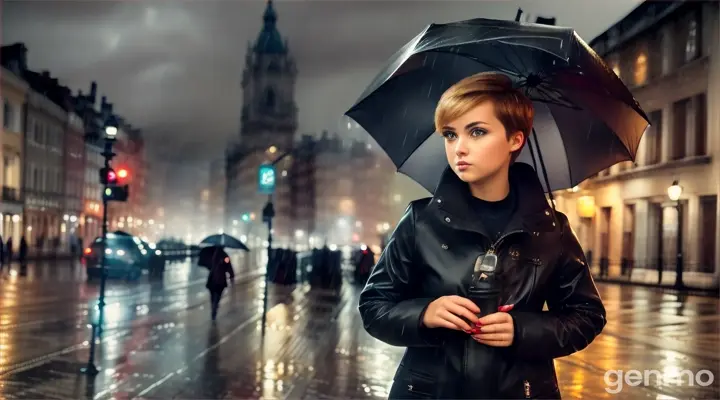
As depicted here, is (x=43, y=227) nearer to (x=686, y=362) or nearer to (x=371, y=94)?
(x=686, y=362)

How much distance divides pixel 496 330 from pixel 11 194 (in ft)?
193

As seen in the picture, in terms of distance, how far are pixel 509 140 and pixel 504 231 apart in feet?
1.30

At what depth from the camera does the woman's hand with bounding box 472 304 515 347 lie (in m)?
3.19

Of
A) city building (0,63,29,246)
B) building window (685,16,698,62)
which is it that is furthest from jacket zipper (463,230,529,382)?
city building (0,63,29,246)

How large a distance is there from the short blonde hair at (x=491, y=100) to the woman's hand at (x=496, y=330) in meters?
0.75

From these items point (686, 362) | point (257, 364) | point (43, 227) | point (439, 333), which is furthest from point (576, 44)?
point (43, 227)

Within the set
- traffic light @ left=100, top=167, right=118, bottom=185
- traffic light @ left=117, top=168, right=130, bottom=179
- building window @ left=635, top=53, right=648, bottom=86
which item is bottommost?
traffic light @ left=100, top=167, right=118, bottom=185

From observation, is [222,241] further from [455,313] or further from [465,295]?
[455,313]

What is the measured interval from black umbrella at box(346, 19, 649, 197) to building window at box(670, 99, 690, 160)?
2759 cm

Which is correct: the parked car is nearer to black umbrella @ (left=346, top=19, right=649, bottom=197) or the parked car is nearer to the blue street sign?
the blue street sign

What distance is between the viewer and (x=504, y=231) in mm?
3328

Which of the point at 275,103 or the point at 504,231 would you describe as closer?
the point at 504,231

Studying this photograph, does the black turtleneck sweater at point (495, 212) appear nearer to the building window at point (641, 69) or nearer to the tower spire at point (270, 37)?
the building window at point (641, 69)

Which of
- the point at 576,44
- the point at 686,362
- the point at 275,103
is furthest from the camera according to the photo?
the point at 275,103
